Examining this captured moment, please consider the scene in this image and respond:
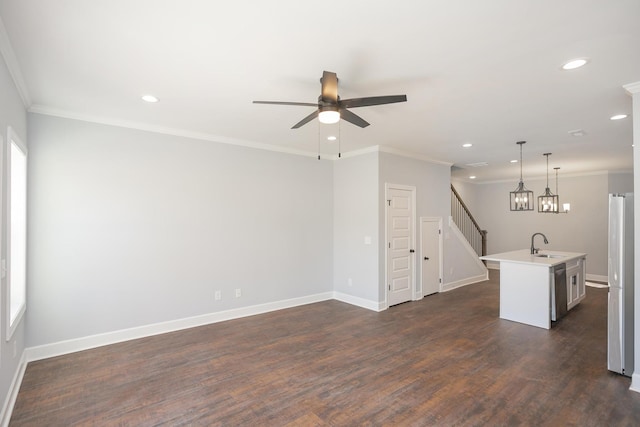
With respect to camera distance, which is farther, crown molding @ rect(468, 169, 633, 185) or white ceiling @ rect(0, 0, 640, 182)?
crown molding @ rect(468, 169, 633, 185)

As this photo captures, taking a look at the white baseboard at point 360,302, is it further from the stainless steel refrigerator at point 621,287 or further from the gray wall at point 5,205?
the gray wall at point 5,205

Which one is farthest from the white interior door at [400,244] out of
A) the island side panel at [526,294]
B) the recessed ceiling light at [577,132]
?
the recessed ceiling light at [577,132]

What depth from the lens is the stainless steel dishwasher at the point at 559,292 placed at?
4.62 m

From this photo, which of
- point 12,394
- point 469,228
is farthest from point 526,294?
point 12,394

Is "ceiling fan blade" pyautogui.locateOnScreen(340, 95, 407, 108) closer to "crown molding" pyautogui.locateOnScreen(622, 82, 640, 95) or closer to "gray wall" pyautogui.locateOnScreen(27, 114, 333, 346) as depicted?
"crown molding" pyautogui.locateOnScreen(622, 82, 640, 95)

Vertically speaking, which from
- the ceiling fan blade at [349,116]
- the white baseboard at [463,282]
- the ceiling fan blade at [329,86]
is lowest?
the white baseboard at [463,282]

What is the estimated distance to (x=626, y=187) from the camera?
759 cm

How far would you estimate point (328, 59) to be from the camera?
2.44 metres

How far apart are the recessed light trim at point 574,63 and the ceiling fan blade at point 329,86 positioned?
6.04 ft

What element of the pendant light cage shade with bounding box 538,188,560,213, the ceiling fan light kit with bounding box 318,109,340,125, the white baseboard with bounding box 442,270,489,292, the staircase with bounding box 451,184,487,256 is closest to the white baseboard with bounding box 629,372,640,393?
the pendant light cage shade with bounding box 538,188,560,213

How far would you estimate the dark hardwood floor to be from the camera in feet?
8.23

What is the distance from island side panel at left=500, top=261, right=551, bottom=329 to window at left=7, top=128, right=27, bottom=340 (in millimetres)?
6056

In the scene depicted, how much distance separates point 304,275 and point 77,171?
144 inches

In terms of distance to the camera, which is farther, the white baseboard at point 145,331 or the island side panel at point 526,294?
the island side panel at point 526,294
